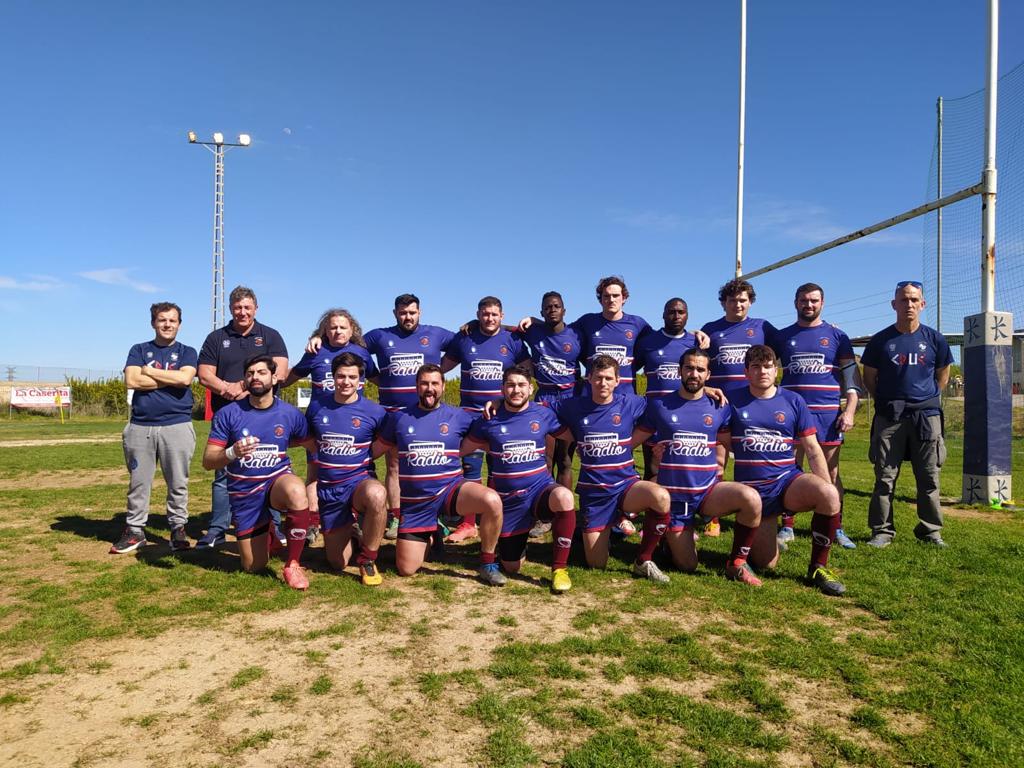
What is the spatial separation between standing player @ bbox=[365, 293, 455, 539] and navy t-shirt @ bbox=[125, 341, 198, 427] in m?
1.83

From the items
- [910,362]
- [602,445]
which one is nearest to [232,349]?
[602,445]

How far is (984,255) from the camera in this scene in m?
8.05

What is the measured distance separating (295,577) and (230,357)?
243cm

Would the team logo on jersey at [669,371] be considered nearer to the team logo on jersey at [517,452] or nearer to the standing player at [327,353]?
the team logo on jersey at [517,452]

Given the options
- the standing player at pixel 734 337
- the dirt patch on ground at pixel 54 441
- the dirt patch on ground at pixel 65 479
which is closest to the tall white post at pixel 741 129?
the standing player at pixel 734 337

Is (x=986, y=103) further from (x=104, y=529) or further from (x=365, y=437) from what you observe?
(x=104, y=529)

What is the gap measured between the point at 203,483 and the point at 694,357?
8.75 meters

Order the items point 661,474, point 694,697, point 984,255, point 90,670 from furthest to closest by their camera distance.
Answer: point 984,255, point 661,474, point 90,670, point 694,697

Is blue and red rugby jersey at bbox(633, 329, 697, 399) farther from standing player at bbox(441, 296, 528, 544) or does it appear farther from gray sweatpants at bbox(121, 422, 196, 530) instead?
gray sweatpants at bbox(121, 422, 196, 530)

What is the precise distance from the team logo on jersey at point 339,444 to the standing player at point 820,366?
413cm

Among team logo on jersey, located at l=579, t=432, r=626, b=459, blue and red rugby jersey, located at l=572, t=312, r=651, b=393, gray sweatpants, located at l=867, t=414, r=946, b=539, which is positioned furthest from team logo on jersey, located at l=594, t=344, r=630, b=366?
gray sweatpants, located at l=867, t=414, r=946, b=539

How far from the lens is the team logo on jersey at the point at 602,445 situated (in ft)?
17.3

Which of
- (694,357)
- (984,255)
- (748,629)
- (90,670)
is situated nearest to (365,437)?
(90,670)

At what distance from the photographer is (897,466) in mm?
6293
